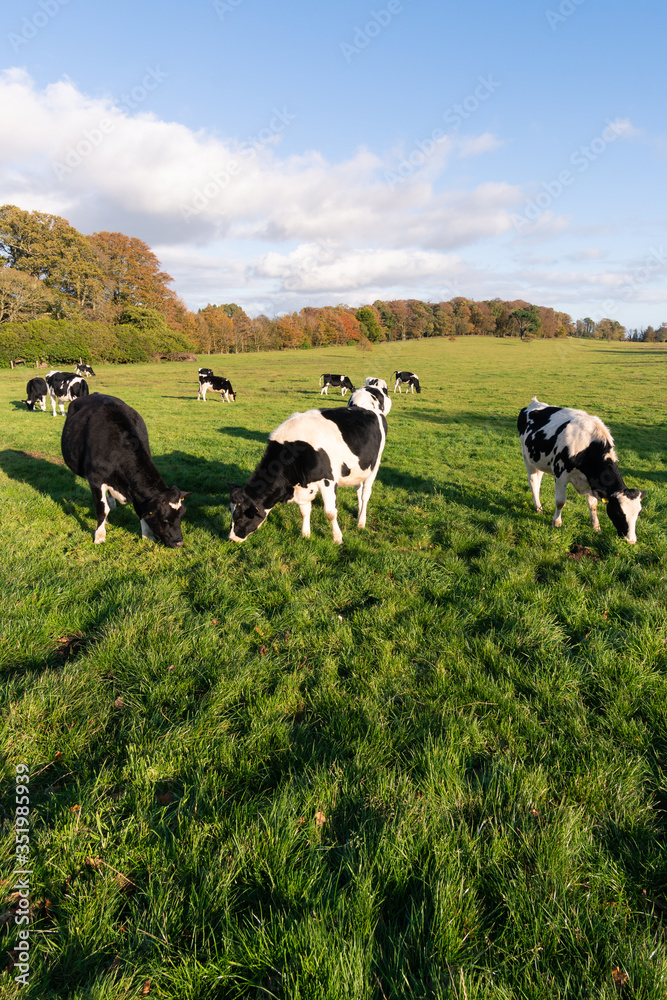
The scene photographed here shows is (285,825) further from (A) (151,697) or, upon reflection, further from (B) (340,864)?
(A) (151,697)

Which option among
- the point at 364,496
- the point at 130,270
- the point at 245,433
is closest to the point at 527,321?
the point at 130,270

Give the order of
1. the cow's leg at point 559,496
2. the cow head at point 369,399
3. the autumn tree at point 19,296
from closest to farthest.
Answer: the cow's leg at point 559,496 → the cow head at point 369,399 → the autumn tree at point 19,296

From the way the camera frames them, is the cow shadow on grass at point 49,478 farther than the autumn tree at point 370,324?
No

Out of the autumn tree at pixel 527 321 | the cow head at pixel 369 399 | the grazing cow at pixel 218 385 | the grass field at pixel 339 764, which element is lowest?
the grass field at pixel 339 764

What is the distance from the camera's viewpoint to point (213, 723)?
3.20 m

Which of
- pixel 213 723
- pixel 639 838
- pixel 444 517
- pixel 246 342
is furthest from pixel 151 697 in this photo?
pixel 246 342

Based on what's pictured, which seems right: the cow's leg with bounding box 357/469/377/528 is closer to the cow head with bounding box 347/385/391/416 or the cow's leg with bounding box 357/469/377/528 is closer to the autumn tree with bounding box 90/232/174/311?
the cow head with bounding box 347/385/391/416

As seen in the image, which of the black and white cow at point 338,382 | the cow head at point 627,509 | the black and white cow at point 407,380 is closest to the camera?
the cow head at point 627,509

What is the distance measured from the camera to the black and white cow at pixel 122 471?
6.43 metres

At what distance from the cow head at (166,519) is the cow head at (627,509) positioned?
635 cm

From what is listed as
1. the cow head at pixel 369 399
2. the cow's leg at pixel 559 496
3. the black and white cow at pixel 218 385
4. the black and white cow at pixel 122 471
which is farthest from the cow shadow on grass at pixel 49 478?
the black and white cow at pixel 218 385

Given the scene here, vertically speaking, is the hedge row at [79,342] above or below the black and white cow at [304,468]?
above

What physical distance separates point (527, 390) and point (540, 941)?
102 ft

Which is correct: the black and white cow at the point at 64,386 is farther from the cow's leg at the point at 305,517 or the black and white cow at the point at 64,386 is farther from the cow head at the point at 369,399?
the cow's leg at the point at 305,517
